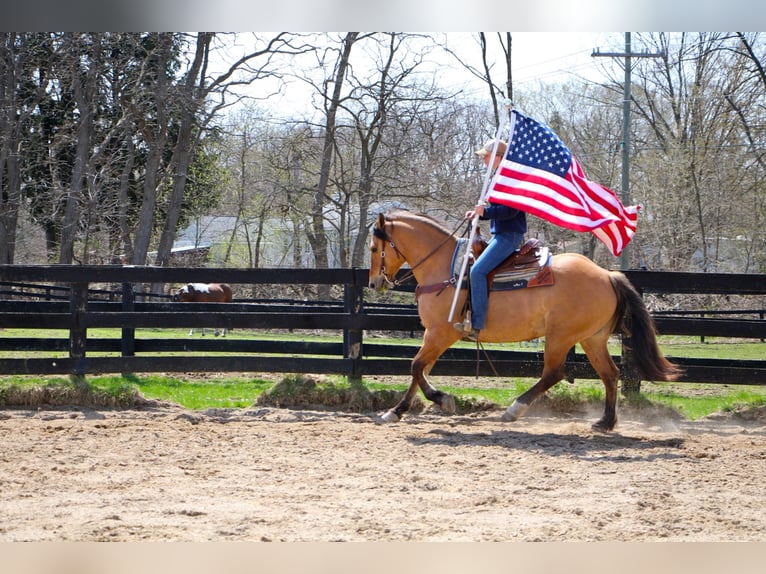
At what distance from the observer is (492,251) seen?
7852 mm

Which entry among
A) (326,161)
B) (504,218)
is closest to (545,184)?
(504,218)

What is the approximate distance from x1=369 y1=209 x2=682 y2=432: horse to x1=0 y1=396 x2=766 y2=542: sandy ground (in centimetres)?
42

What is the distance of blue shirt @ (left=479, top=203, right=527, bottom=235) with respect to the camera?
778 centimetres

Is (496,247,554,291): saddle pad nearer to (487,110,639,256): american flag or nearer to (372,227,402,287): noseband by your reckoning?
(487,110,639,256): american flag

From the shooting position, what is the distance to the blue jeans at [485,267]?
7844 mm

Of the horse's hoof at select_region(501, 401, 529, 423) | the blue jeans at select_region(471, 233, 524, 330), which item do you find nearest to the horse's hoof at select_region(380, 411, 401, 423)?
the horse's hoof at select_region(501, 401, 529, 423)

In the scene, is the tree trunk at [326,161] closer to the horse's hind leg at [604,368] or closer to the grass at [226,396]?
the grass at [226,396]

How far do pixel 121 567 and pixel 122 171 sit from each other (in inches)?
1043

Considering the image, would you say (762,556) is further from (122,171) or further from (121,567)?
(122,171)

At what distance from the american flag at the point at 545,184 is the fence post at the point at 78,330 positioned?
16.7ft

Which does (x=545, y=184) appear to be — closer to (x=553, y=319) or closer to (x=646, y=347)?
(x=553, y=319)

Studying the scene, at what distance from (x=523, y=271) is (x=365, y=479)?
3149mm
